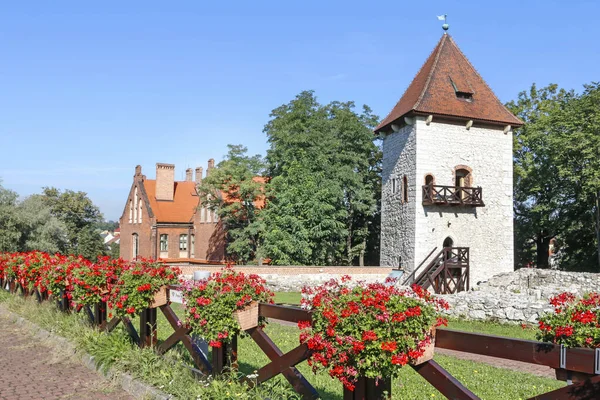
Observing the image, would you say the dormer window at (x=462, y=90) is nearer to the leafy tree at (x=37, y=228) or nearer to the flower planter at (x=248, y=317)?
the flower planter at (x=248, y=317)

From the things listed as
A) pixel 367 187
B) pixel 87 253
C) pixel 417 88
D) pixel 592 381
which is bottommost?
pixel 87 253

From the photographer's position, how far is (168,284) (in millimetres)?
6508

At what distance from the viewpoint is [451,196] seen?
2245cm

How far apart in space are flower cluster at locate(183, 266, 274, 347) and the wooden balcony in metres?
18.0

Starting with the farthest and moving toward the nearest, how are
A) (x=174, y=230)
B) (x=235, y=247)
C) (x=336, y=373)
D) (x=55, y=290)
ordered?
(x=174, y=230), (x=235, y=247), (x=55, y=290), (x=336, y=373)

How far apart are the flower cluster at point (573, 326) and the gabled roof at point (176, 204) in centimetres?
3896

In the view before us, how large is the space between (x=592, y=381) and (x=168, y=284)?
16.4ft

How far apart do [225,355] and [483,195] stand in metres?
20.6

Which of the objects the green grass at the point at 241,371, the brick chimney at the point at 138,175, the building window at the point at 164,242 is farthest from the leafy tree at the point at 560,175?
the brick chimney at the point at 138,175

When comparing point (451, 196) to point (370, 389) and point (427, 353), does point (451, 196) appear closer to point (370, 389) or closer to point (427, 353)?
point (370, 389)

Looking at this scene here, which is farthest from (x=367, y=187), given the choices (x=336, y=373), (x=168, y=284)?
(x=336, y=373)

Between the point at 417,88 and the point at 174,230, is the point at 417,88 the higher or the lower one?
the higher one

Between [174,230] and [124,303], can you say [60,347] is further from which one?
[174,230]

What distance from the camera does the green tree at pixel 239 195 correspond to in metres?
28.9
